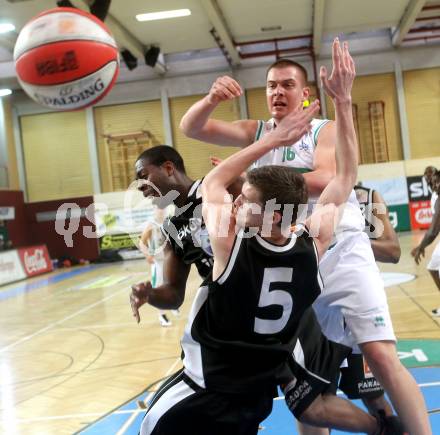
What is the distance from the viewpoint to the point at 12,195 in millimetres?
19281

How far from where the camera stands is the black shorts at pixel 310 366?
255 cm

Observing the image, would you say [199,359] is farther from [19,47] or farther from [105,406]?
[19,47]

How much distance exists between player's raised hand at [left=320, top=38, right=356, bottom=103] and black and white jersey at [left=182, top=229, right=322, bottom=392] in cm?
66

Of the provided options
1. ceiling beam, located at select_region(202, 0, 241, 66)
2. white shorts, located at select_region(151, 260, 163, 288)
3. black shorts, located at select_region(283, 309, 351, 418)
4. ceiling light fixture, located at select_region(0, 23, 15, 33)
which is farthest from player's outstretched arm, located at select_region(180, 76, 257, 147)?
ceiling light fixture, located at select_region(0, 23, 15, 33)

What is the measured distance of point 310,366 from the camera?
2619 millimetres

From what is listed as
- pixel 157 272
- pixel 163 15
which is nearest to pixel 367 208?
pixel 157 272

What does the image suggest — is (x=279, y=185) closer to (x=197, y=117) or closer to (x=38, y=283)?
(x=197, y=117)

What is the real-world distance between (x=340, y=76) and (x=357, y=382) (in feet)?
5.37

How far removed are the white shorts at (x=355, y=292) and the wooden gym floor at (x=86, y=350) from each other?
1880mm

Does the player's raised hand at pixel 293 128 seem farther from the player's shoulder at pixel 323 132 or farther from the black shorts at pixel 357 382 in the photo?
the black shorts at pixel 357 382

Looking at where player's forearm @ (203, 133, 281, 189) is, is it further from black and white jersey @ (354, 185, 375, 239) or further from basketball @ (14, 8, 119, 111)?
basketball @ (14, 8, 119, 111)

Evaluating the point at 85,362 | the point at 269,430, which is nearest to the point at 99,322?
the point at 85,362

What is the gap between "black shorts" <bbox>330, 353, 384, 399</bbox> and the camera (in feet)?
10.3

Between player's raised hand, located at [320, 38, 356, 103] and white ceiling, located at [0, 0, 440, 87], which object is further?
white ceiling, located at [0, 0, 440, 87]
